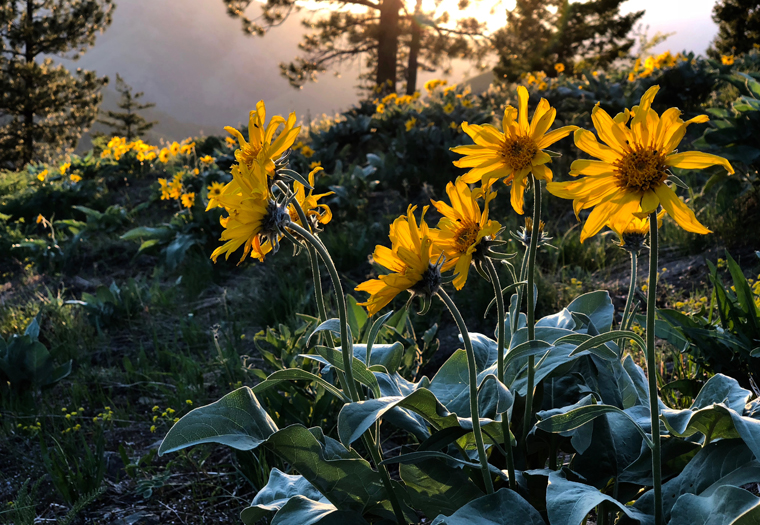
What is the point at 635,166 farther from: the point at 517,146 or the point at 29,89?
the point at 29,89

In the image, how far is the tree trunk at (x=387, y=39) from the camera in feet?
42.7

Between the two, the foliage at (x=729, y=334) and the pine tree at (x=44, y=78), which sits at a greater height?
the pine tree at (x=44, y=78)

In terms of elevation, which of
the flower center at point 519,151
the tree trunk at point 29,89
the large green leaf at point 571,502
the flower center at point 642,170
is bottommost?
the large green leaf at point 571,502

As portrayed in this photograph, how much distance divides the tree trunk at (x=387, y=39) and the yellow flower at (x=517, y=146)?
39.2ft

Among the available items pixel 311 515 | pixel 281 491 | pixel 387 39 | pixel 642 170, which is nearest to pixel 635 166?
pixel 642 170

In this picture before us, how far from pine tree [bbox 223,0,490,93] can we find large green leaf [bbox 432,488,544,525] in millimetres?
13292

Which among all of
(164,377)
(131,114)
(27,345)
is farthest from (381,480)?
(131,114)

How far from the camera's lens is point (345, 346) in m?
0.96

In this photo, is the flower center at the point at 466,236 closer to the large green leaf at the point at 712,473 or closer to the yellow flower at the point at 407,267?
the yellow flower at the point at 407,267

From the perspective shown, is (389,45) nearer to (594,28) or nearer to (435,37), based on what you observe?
(435,37)

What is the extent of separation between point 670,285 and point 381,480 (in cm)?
208

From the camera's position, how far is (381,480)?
1.10 metres

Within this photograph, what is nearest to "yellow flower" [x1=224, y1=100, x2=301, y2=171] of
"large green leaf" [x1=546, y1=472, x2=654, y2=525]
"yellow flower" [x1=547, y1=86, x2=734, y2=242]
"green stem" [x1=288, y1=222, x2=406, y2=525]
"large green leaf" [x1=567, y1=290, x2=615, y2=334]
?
"green stem" [x1=288, y1=222, x2=406, y2=525]

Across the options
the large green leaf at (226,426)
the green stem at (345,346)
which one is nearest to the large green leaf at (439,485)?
the green stem at (345,346)
